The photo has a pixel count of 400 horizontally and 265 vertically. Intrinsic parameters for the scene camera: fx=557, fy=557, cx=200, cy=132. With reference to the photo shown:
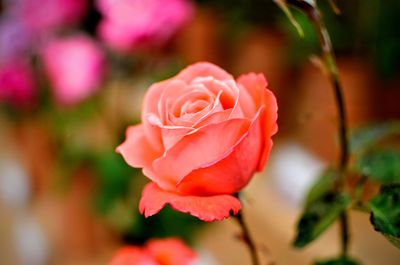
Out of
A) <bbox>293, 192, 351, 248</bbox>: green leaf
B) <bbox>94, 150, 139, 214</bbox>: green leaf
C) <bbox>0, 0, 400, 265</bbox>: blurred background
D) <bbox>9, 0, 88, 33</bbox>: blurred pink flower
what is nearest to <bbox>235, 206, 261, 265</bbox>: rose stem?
<bbox>293, 192, 351, 248</bbox>: green leaf

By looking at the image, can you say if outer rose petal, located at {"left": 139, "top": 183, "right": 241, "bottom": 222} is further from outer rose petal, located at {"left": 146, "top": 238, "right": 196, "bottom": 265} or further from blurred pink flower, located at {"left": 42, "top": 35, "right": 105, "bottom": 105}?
blurred pink flower, located at {"left": 42, "top": 35, "right": 105, "bottom": 105}

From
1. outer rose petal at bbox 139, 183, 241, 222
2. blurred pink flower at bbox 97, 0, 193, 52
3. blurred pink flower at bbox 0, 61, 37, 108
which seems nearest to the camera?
outer rose petal at bbox 139, 183, 241, 222

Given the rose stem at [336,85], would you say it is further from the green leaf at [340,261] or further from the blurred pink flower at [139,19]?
the blurred pink flower at [139,19]

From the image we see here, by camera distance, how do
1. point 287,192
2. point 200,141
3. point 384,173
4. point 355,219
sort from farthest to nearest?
point 287,192, point 355,219, point 384,173, point 200,141

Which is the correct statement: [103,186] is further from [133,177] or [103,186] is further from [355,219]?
[355,219]

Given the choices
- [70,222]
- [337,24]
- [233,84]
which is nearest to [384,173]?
[233,84]

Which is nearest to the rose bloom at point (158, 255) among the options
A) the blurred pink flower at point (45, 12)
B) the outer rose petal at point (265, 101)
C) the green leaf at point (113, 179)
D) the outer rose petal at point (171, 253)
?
the outer rose petal at point (171, 253)
